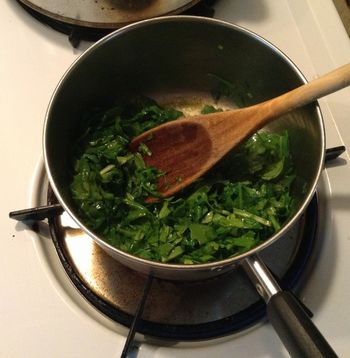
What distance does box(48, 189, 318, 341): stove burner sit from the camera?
0.65m

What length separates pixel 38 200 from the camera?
2.38ft

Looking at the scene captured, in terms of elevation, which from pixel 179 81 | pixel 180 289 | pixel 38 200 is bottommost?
pixel 180 289

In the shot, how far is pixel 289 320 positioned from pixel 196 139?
0.33 m

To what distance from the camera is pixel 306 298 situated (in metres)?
0.67

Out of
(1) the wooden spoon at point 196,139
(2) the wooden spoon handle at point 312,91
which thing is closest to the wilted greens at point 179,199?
(1) the wooden spoon at point 196,139

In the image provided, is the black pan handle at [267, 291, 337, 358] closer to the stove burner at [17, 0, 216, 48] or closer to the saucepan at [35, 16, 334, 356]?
the saucepan at [35, 16, 334, 356]

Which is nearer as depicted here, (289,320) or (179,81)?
(289,320)

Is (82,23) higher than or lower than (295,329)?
higher

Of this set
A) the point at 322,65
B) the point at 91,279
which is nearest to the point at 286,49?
the point at 322,65

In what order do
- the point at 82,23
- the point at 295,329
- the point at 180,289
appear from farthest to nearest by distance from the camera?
the point at 82,23 → the point at 180,289 → the point at 295,329

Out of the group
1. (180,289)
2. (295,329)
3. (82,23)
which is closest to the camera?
(295,329)

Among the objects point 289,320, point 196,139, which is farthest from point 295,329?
point 196,139

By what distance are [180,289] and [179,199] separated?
15 cm

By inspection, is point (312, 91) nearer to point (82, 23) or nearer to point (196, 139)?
point (196, 139)
